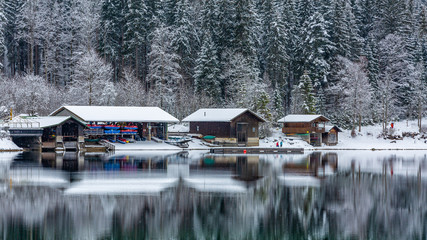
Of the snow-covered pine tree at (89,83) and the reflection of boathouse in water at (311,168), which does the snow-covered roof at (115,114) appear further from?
the reflection of boathouse in water at (311,168)

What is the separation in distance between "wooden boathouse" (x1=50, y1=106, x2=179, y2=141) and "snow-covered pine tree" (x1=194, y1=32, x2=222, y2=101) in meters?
13.8

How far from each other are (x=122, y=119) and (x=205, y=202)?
37166mm

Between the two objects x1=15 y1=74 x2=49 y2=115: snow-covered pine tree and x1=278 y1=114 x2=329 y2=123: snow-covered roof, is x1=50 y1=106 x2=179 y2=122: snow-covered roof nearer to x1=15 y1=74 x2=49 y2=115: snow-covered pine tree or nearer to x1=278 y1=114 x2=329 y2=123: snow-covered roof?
x1=15 y1=74 x2=49 y2=115: snow-covered pine tree

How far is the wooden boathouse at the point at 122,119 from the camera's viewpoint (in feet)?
200

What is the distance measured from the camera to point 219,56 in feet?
273

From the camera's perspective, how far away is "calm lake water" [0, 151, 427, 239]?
20.7 m

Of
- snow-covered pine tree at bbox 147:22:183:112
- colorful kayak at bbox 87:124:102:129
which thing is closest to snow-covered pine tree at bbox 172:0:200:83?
snow-covered pine tree at bbox 147:22:183:112

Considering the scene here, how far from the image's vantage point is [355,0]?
99062 mm

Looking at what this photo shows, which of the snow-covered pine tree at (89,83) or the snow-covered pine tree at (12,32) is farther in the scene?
the snow-covered pine tree at (12,32)

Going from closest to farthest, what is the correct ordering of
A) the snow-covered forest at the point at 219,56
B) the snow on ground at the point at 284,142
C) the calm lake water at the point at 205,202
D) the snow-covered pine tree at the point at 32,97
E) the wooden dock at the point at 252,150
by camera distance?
1. the calm lake water at the point at 205,202
2. the wooden dock at the point at 252,150
3. the snow-covered pine tree at the point at 32,97
4. the snow on ground at the point at 284,142
5. the snow-covered forest at the point at 219,56

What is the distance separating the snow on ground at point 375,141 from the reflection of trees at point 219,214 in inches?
1775

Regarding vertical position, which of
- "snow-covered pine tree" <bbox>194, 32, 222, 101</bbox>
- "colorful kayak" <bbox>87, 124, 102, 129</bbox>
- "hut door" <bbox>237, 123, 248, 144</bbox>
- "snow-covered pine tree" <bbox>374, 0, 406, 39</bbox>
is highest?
"snow-covered pine tree" <bbox>374, 0, 406, 39</bbox>

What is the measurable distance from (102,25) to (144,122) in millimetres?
26249

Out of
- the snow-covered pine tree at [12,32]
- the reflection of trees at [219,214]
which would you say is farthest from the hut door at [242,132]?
the snow-covered pine tree at [12,32]
